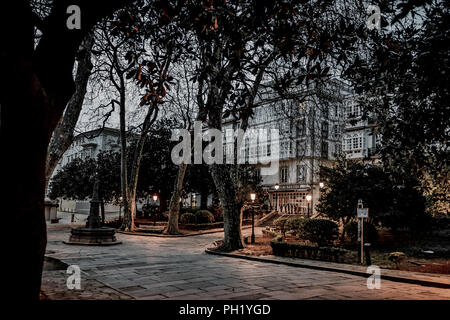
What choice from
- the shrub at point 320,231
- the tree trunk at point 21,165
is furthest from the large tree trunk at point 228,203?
the tree trunk at point 21,165

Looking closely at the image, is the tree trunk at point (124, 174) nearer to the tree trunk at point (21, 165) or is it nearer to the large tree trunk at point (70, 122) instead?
the large tree trunk at point (70, 122)

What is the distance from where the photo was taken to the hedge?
1312 cm

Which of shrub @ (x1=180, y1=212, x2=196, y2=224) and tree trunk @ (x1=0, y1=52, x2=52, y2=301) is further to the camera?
shrub @ (x1=180, y1=212, x2=196, y2=224)

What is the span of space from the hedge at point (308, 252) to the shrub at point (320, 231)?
8.10 feet

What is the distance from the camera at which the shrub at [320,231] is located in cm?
1614

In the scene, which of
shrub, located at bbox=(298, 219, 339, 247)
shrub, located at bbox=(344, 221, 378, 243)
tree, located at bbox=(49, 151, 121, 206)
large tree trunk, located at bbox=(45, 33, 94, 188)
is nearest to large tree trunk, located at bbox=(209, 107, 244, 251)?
shrub, located at bbox=(298, 219, 339, 247)

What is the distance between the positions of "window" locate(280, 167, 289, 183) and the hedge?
3071cm

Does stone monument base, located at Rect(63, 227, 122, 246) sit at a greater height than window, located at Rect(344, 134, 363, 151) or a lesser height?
lesser

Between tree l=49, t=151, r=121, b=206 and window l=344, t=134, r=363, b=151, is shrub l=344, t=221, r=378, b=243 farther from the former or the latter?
window l=344, t=134, r=363, b=151

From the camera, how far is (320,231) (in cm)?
1614

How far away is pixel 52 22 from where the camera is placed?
13.5 ft

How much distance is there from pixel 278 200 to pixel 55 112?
136ft
